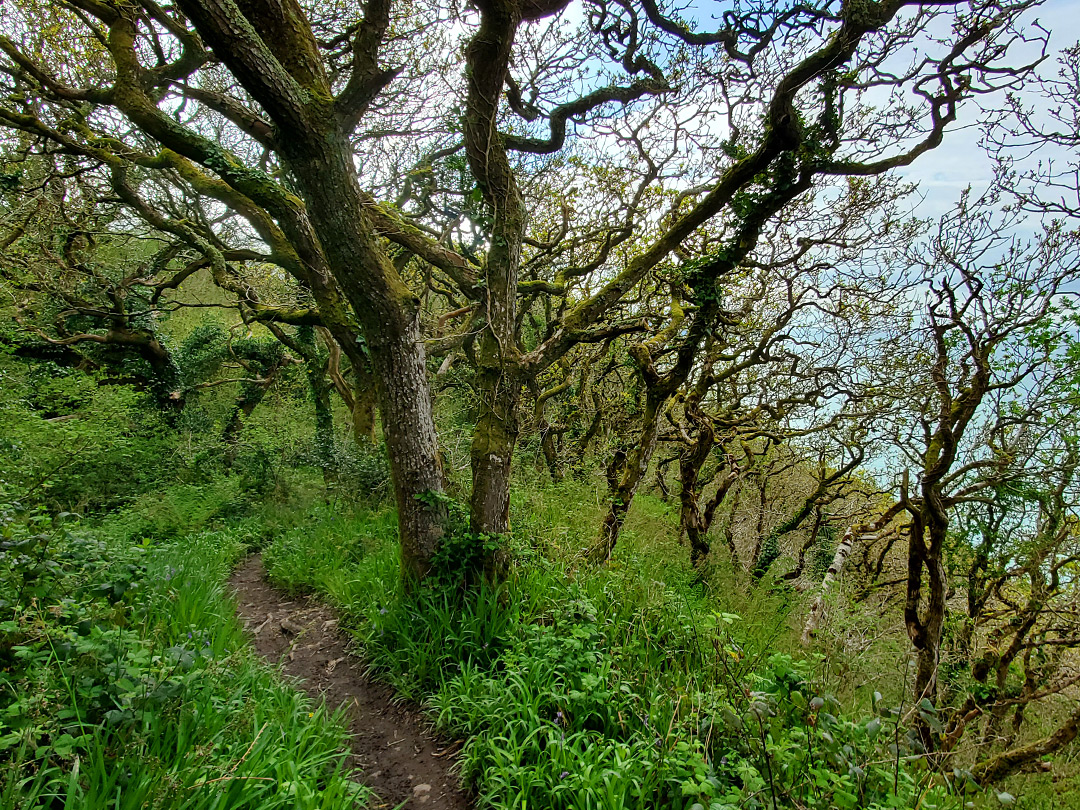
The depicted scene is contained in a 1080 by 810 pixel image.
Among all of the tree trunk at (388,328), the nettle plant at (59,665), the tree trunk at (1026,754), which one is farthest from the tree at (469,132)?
the tree trunk at (1026,754)

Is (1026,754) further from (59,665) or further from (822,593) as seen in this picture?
(59,665)

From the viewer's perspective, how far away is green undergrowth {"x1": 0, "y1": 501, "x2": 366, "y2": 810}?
5.96 feet

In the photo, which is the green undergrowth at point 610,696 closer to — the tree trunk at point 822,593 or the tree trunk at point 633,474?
the tree trunk at point 633,474

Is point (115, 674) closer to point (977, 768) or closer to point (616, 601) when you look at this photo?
point (616, 601)

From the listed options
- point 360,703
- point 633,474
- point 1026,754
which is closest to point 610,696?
point 360,703

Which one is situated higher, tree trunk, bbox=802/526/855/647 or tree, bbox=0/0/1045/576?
tree, bbox=0/0/1045/576

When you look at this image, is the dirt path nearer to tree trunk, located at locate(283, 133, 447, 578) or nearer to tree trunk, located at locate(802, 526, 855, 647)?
tree trunk, located at locate(283, 133, 447, 578)

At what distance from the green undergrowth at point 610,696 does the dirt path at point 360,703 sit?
168 mm

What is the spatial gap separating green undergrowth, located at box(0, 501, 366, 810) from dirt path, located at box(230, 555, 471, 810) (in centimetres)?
30

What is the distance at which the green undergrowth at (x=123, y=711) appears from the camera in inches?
71.5

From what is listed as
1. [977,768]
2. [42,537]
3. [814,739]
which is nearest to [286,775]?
[42,537]

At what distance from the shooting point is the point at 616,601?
14.2ft

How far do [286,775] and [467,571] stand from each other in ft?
7.10

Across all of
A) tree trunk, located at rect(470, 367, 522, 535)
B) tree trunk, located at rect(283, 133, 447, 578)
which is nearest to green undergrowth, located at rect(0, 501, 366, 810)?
tree trunk, located at rect(283, 133, 447, 578)
